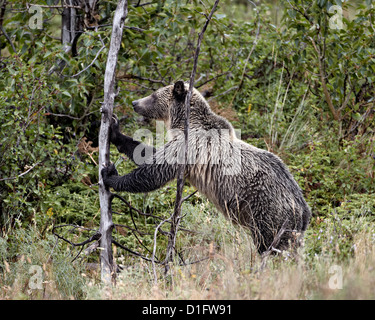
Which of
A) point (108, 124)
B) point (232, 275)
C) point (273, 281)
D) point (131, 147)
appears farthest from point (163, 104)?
point (273, 281)

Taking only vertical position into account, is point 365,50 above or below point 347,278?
above

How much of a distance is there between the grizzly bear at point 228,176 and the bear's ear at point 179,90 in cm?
21

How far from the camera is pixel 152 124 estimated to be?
8430 millimetres

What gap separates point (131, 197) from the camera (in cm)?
682

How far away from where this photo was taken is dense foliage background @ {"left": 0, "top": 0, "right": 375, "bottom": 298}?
18.0 feet

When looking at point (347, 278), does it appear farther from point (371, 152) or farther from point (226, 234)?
point (371, 152)

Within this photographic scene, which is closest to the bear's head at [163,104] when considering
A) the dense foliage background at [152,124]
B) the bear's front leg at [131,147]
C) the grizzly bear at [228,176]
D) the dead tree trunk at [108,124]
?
the grizzly bear at [228,176]

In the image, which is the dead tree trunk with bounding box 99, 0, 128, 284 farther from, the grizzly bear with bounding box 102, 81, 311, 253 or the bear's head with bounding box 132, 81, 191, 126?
the bear's head with bounding box 132, 81, 191, 126

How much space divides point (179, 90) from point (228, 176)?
3.75 ft

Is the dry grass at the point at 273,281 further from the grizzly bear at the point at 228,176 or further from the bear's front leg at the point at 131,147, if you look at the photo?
the bear's front leg at the point at 131,147

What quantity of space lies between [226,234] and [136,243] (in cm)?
124

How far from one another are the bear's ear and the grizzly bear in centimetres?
21

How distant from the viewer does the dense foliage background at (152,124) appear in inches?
216
